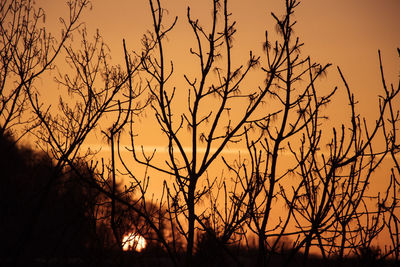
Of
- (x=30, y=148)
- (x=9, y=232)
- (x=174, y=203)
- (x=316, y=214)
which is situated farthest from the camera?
(x=30, y=148)

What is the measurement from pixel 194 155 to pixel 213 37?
3.84 feet

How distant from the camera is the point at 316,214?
411 cm

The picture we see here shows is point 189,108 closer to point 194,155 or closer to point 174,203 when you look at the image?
point 194,155

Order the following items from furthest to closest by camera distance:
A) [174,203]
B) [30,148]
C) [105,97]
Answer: [30,148] < [105,97] < [174,203]

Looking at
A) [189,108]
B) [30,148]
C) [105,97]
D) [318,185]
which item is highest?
[30,148]

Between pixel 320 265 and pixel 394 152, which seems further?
pixel 320 265

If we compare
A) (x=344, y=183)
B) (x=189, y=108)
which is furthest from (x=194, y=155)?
(x=344, y=183)

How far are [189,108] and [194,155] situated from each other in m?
0.52

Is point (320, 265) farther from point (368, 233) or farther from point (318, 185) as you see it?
point (318, 185)

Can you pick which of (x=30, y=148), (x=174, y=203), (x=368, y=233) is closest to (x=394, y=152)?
(x=368, y=233)

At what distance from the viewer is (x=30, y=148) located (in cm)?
4597

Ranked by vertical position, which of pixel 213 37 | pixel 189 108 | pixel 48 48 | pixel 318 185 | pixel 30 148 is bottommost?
pixel 318 185

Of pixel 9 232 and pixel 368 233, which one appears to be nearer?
pixel 368 233

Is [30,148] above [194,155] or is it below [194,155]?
above
